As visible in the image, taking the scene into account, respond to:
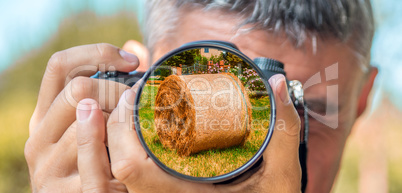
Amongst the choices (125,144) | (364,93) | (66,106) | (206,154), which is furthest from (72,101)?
(364,93)

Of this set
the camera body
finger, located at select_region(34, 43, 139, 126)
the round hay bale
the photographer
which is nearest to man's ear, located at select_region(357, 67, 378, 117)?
the photographer

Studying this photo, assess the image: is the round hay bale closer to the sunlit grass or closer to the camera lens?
the camera lens

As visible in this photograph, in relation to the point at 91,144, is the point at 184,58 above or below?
above

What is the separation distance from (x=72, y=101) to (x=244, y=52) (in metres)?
0.35

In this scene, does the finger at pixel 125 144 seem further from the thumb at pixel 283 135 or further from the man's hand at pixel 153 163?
the thumb at pixel 283 135

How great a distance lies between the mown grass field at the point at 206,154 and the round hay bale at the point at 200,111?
1cm

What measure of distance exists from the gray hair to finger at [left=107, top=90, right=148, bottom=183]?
32 cm

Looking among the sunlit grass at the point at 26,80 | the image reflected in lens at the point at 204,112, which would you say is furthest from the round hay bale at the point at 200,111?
the sunlit grass at the point at 26,80

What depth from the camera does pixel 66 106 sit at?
53 centimetres

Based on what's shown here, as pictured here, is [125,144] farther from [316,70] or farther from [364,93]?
[364,93]

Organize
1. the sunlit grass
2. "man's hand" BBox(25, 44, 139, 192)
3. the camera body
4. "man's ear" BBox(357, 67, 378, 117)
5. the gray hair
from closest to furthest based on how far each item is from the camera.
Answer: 1. the camera body
2. "man's hand" BBox(25, 44, 139, 192)
3. the gray hair
4. "man's ear" BBox(357, 67, 378, 117)
5. the sunlit grass

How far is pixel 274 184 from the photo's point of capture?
1.57 ft

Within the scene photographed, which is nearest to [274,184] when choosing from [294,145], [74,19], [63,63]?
[294,145]

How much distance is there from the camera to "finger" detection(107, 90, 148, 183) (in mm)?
422
